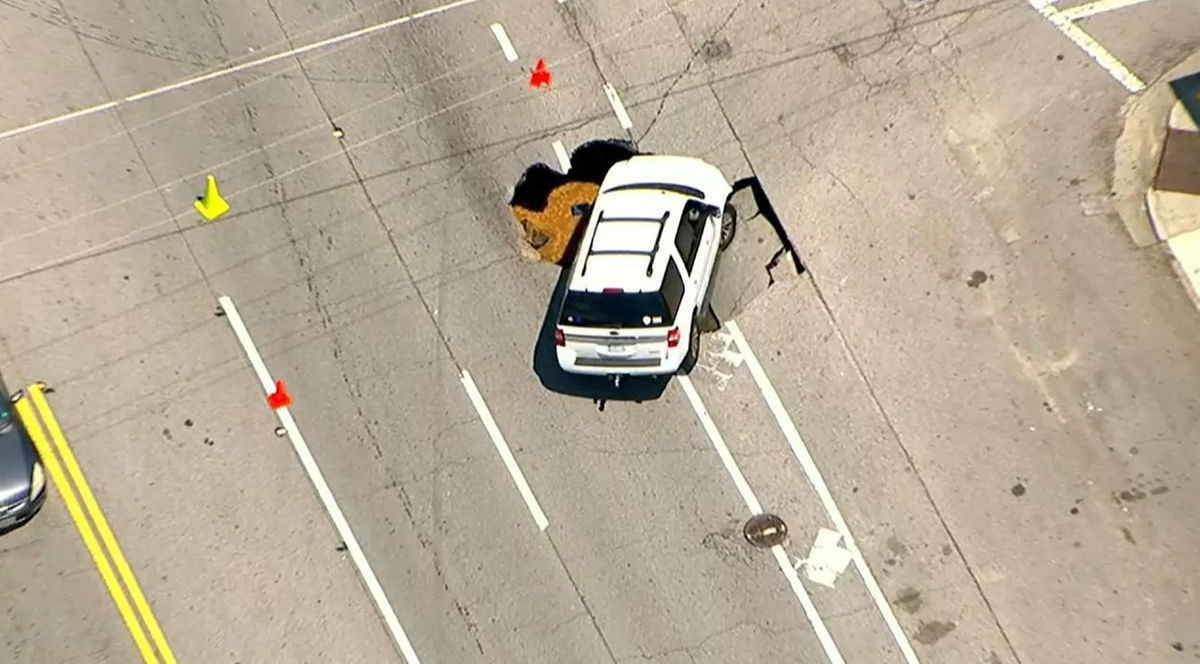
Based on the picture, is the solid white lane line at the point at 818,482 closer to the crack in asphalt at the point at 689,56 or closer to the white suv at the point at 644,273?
the white suv at the point at 644,273

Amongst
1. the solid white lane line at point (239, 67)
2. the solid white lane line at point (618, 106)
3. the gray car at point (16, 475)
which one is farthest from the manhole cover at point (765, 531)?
the gray car at point (16, 475)

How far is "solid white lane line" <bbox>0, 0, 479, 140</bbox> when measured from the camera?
50.5ft

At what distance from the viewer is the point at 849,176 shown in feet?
47.8

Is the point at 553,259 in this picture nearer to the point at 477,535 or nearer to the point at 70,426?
the point at 477,535

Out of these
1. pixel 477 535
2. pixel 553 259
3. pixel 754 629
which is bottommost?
pixel 754 629

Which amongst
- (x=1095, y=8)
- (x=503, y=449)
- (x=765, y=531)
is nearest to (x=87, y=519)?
(x=503, y=449)

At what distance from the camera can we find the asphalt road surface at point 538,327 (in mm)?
13352

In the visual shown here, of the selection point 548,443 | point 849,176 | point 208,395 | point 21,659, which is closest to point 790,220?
point 849,176

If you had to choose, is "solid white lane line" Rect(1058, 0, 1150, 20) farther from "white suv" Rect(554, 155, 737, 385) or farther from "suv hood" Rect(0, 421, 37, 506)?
"suv hood" Rect(0, 421, 37, 506)

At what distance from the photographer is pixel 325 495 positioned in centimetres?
1412

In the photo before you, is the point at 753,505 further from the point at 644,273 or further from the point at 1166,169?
the point at 1166,169

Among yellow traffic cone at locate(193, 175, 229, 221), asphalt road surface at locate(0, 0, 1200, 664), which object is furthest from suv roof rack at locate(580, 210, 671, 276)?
yellow traffic cone at locate(193, 175, 229, 221)

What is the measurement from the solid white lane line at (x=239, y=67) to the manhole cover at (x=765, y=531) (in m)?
8.55

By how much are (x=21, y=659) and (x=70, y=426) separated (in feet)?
10.0
